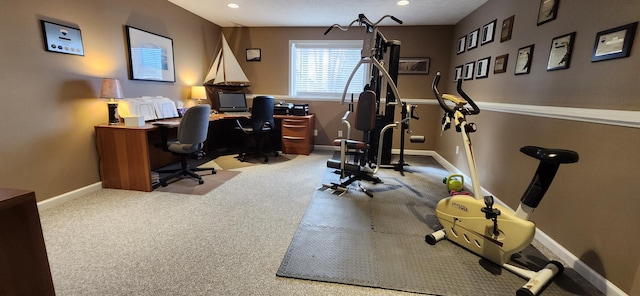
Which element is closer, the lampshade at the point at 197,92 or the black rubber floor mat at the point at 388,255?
the black rubber floor mat at the point at 388,255

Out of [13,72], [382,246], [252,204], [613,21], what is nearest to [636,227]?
[613,21]

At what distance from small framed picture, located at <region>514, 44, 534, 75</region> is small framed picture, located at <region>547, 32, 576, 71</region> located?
0.85 ft

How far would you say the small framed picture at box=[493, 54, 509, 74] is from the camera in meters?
2.70

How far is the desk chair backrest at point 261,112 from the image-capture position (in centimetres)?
388

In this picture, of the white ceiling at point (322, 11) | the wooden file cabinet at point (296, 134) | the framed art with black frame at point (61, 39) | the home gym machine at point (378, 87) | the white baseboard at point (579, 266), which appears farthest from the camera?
the wooden file cabinet at point (296, 134)

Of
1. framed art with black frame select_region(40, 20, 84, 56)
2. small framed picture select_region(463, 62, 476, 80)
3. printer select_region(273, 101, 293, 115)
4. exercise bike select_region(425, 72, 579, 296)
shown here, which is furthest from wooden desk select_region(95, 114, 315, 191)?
small framed picture select_region(463, 62, 476, 80)

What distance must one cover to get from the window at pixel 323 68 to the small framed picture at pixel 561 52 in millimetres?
3011

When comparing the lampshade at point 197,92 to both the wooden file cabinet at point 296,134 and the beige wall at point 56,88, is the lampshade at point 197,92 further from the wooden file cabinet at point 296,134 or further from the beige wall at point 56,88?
the wooden file cabinet at point 296,134

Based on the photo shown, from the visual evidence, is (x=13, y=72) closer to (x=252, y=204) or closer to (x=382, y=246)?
(x=252, y=204)

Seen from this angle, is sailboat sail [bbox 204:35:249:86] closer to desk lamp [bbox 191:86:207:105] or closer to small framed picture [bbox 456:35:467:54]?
desk lamp [bbox 191:86:207:105]

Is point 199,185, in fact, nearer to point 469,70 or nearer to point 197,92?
point 197,92

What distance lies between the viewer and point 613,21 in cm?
156

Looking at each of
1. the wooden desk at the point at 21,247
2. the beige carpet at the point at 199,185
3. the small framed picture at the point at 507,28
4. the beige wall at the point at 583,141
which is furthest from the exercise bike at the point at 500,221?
the beige carpet at the point at 199,185

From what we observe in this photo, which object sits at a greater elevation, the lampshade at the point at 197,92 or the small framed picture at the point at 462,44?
the small framed picture at the point at 462,44
